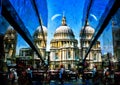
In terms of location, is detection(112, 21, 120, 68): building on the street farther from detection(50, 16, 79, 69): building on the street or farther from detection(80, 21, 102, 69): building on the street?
detection(50, 16, 79, 69): building on the street

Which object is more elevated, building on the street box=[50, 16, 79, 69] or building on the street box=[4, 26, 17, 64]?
building on the street box=[50, 16, 79, 69]

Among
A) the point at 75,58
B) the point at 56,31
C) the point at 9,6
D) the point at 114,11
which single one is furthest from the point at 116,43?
the point at 56,31

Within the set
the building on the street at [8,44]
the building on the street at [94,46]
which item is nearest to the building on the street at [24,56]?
the building on the street at [8,44]

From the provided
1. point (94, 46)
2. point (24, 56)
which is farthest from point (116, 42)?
point (94, 46)

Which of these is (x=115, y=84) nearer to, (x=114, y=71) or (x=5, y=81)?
(x=114, y=71)

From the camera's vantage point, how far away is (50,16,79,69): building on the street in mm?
94625

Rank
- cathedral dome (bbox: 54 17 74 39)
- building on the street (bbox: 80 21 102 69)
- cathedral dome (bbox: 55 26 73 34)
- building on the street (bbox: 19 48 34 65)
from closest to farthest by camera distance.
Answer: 1. building on the street (bbox: 19 48 34 65)
2. building on the street (bbox: 80 21 102 69)
3. cathedral dome (bbox: 54 17 74 39)
4. cathedral dome (bbox: 55 26 73 34)

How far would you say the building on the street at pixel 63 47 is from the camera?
9462 cm

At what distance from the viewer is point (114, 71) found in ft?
26.0

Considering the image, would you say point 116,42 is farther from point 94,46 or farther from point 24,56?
point 94,46

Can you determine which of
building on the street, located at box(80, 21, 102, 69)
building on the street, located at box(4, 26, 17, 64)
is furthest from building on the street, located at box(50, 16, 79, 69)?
building on the street, located at box(4, 26, 17, 64)

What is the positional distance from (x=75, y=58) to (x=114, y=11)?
282ft

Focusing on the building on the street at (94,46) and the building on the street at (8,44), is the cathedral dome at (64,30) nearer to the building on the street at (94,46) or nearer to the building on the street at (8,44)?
the building on the street at (94,46)

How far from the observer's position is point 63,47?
96812 millimetres
